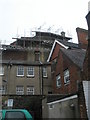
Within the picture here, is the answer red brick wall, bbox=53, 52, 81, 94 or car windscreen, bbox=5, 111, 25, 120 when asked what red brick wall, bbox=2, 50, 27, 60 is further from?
car windscreen, bbox=5, 111, 25, 120

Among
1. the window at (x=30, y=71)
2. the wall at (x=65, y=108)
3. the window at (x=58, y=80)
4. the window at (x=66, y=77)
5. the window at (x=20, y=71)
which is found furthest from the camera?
the window at (x=30, y=71)

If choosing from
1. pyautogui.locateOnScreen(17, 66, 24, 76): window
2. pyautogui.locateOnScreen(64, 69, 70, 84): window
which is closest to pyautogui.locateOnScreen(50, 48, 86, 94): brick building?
pyautogui.locateOnScreen(64, 69, 70, 84): window

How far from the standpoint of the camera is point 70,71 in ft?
68.9

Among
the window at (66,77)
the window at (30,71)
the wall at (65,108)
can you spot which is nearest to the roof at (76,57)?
the window at (66,77)

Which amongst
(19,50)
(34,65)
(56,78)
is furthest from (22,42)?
(56,78)

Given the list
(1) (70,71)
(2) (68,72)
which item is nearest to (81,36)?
(2) (68,72)

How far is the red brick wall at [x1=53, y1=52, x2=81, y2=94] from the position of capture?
64.8ft

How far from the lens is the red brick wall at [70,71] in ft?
64.8

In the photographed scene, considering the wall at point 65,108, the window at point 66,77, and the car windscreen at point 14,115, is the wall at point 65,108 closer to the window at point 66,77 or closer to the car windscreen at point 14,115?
the car windscreen at point 14,115

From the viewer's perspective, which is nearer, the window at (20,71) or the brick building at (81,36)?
the window at (20,71)

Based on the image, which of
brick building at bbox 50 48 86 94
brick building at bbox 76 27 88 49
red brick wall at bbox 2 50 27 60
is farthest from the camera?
red brick wall at bbox 2 50 27 60

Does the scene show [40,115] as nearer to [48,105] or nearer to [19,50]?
[48,105]

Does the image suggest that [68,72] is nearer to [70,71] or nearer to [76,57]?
[70,71]

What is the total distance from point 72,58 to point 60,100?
891cm
